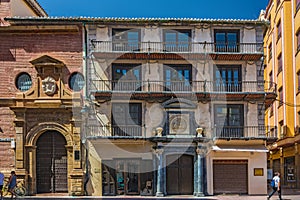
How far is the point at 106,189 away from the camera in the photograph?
24312 mm

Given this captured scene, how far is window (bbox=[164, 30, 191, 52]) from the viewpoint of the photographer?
81.8 ft

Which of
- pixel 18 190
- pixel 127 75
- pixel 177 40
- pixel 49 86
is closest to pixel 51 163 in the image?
pixel 18 190

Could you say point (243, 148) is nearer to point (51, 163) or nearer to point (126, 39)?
point (126, 39)

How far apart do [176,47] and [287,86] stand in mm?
11478

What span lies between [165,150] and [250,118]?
5.29 m

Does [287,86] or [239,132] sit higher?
[287,86]

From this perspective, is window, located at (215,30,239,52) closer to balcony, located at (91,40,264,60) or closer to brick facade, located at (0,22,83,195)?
balcony, located at (91,40,264,60)

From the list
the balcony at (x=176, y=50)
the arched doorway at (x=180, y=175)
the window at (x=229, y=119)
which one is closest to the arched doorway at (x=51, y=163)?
the balcony at (x=176, y=50)

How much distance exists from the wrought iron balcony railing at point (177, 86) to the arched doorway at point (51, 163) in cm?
368

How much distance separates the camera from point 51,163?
24031 millimetres

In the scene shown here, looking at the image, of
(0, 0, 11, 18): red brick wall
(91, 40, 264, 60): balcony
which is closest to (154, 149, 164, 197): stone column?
(91, 40, 264, 60): balcony

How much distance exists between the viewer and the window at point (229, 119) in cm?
2478

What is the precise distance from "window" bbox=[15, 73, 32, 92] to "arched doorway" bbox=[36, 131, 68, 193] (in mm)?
2775

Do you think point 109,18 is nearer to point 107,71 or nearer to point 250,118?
point 107,71
